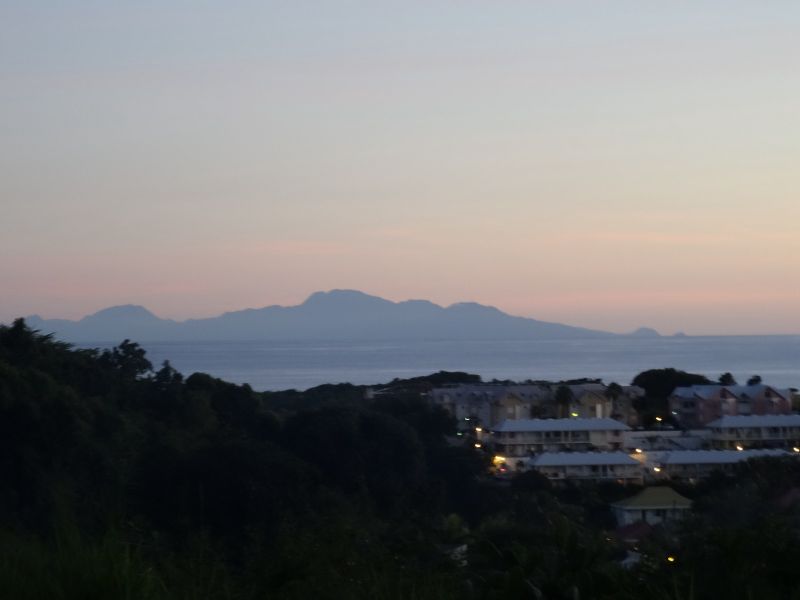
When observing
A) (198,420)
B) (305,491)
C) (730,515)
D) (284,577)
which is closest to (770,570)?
(284,577)

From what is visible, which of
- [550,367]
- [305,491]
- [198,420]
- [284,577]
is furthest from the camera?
[550,367]

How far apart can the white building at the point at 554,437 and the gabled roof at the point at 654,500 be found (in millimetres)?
9422

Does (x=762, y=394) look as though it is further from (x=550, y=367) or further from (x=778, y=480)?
(x=550, y=367)

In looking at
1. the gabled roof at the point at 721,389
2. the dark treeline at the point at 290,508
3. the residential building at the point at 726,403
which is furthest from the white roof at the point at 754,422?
the dark treeline at the point at 290,508

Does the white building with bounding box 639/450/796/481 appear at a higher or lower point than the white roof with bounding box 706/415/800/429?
lower

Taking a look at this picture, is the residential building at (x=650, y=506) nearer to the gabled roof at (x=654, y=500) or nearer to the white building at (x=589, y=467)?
the gabled roof at (x=654, y=500)

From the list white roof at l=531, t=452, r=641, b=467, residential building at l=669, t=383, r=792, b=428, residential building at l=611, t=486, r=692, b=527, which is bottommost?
residential building at l=611, t=486, r=692, b=527

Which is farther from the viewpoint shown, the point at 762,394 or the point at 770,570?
the point at 762,394

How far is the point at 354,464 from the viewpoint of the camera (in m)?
23.8

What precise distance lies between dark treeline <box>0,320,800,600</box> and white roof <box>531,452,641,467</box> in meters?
1.61

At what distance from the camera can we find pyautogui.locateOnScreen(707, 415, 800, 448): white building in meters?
35.0

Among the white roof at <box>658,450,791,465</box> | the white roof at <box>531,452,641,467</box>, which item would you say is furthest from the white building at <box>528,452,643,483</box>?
the white roof at <box>658,450,791,465</box>

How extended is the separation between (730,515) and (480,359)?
127 metres

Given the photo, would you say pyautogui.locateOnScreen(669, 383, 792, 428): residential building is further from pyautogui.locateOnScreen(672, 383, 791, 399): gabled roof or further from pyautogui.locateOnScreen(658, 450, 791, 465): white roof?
pyautogui.locateOnScreen(658, 450, 791, 465): white roof
